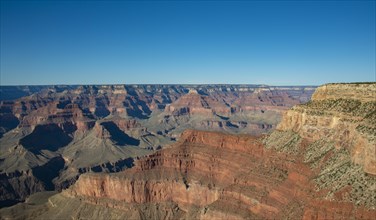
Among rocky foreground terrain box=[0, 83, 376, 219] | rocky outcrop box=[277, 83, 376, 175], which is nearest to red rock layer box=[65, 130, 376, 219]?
rocky foreground terrain box=[0, 83, 376, 219]

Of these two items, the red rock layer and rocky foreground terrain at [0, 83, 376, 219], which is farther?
the red rock layer

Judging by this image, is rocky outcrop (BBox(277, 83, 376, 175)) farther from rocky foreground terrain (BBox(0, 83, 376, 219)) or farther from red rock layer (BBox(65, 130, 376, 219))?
red rock layer (BBox(65, 130, 376, 219))

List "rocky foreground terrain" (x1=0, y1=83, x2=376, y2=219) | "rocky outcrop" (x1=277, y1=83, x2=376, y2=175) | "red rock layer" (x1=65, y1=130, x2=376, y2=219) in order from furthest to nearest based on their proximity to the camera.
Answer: "red rock layer" (x1=65, y1=130, x2=376, y2=219) → "rocky outcrop" (x1=277, y1=83, x2=376, y2=175) → "rocky foreground terrain" (x1=0, y1=83, x2=376, y2=219)

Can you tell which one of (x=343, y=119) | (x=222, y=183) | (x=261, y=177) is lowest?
(x=222, y=183)

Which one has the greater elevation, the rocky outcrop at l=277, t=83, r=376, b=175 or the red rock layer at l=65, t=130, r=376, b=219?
the rocky outcrop at l=277, t=83, r=376, b=175

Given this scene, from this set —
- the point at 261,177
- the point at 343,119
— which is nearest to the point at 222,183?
the point at 261,177

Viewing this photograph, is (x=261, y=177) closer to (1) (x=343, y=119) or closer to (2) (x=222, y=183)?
(2) (x=222, y=183)

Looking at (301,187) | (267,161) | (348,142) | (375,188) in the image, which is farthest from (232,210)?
(375,188)

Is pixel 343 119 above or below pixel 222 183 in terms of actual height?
above
